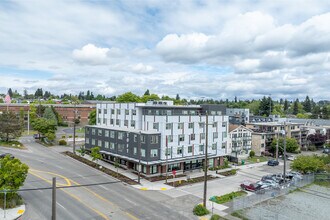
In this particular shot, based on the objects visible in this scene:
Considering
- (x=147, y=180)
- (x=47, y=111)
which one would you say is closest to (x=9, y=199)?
(x=147, y=180)

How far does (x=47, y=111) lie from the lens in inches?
3841

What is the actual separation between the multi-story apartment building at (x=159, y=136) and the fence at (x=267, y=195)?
15677 mm

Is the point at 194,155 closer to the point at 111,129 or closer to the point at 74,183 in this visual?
the point at 111,129

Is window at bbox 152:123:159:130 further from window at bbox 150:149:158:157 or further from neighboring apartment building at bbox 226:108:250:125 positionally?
neighboring apartment building at bbox 226:108:250:125

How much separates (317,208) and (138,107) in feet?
106

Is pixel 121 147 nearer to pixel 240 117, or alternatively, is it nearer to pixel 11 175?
pixel 11 175

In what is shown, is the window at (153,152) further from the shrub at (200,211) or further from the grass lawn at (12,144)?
the grass lawn at (12,144)

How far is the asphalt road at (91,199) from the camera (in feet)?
96.8

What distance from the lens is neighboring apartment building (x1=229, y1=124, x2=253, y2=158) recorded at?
217ft

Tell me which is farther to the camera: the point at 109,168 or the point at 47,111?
the point at 47,111

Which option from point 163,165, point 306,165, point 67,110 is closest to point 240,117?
point 306,165

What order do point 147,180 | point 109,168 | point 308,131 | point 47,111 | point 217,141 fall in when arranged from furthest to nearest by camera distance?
point 47,111 → point 308,131 → point 217,141 → point 109,168 → point 147,180

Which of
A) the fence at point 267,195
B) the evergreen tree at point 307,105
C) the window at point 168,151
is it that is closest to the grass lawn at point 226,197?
the fence at point 267,195

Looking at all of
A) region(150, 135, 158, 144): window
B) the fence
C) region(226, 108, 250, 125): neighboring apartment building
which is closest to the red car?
the fence
